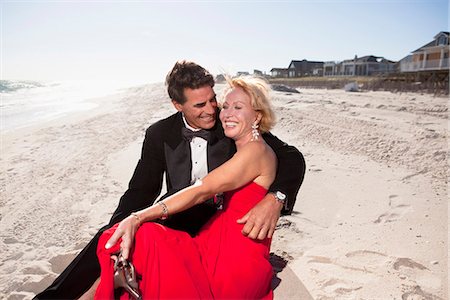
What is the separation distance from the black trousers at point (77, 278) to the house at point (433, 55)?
120 ft

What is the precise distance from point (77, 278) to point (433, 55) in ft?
134

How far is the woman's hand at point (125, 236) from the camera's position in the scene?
6.89 ft

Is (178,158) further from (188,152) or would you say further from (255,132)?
(255,132)

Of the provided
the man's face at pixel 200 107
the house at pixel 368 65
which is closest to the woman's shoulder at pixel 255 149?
the man's face at pixel 200 107

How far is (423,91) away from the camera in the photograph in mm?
18375

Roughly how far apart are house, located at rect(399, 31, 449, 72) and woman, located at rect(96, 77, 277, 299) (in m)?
35.6

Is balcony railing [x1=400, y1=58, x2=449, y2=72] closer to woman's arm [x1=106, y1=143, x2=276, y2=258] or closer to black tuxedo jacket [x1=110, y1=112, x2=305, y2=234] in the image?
black tuxedo jacket [x1=110, y1=112, x2=305, y2=234]

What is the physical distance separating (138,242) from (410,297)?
2.18 m

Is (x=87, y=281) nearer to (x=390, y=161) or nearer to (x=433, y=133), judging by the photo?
(x=390, y=161)

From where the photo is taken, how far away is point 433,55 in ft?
117

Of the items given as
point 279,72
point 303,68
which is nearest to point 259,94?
point 303,68

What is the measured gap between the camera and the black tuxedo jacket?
10.0 ft

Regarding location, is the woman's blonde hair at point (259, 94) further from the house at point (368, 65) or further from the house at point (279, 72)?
the house at point (279, 72)

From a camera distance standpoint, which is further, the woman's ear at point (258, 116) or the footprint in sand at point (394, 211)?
the footprint in sand at point (394, 211)
